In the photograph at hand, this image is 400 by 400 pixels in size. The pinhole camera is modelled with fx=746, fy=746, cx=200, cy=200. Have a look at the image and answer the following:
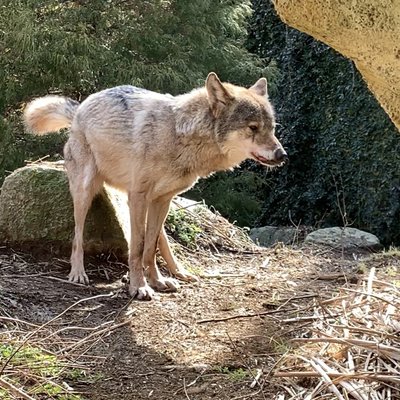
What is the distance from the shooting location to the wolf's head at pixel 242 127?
604 cm

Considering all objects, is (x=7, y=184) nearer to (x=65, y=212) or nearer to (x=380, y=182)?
(x=65, y=212)

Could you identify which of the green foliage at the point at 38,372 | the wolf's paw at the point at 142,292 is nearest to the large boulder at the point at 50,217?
the wolf's paw at the point at 142,292

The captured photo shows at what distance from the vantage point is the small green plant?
7996mm

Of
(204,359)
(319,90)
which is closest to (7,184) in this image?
(204,359)

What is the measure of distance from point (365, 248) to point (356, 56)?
6.98 m

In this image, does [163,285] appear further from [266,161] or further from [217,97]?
[217,97]

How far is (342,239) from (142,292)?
5065mm

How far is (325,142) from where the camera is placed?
1401 cm

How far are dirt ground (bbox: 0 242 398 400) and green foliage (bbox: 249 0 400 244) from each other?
5243 millimetres

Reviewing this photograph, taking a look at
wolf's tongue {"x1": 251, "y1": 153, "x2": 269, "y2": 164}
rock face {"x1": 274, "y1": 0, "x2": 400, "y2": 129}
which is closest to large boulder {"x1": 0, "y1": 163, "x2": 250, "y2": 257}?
wolf's tongue {"x1": 251, "y1": 153, "x2": 269, "y2": 164}

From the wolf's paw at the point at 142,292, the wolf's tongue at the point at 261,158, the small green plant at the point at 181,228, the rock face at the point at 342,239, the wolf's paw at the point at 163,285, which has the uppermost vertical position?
the wolf's tongue at the point at 261,158

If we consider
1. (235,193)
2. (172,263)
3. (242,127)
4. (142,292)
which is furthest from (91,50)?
(142,292)

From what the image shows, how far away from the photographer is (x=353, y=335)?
4.27 meters

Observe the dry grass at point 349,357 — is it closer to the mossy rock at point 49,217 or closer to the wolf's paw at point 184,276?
the wolf's paw at point 184,276
